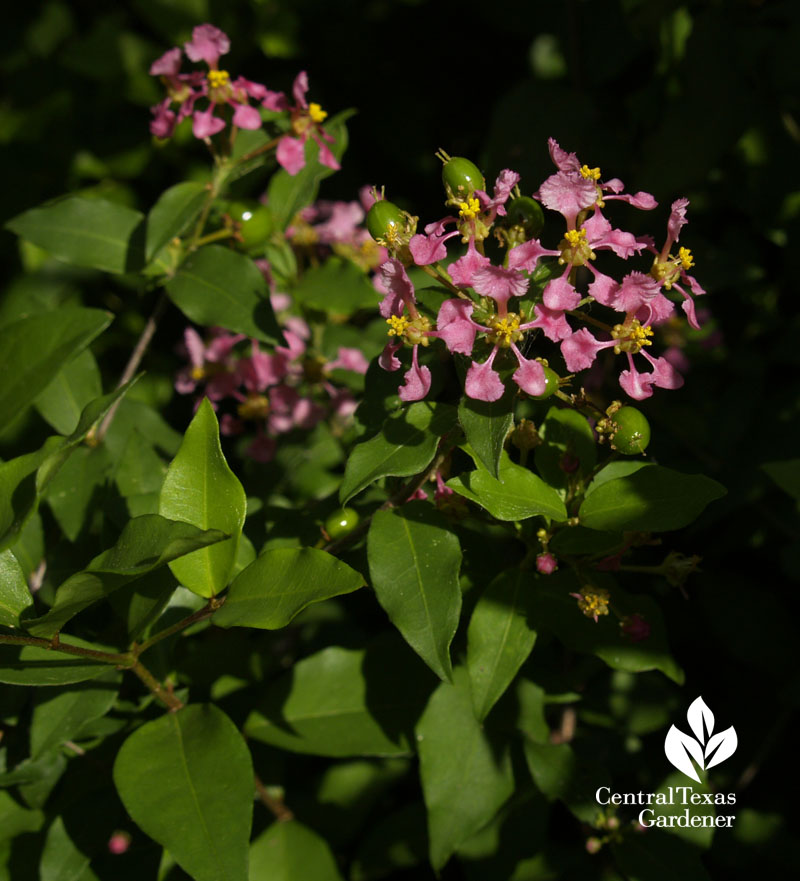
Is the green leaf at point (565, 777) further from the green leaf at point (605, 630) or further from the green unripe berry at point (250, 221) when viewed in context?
the green unripe berry at point (250, 221)

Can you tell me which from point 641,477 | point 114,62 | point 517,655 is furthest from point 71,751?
point 114,62

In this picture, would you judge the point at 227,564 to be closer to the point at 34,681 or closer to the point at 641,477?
the point at 34,681

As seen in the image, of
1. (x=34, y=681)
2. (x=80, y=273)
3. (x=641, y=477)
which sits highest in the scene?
(x=641, y=477)

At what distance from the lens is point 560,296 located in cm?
111

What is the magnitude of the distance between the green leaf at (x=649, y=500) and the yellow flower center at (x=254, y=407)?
883 millimetres

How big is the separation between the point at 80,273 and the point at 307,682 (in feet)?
5.26

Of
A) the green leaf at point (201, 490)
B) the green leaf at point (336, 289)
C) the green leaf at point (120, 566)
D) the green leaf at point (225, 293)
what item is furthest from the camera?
the green leaf at point (336, 289)

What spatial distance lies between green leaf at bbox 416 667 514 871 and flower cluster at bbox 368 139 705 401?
57 centimetres

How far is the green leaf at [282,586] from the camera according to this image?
1089 mm

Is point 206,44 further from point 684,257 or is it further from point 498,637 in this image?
point 498,637

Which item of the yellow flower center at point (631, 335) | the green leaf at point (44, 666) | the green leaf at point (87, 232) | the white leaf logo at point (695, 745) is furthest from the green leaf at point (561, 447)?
the green leaf at point (87, 232)

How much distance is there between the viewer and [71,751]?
4.83 ft

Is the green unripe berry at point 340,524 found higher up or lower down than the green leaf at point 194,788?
higher up

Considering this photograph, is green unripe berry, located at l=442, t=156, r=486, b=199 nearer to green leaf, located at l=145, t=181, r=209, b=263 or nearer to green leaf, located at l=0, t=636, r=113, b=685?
green leaf, located at l=145, t=181, r=209, b=263
